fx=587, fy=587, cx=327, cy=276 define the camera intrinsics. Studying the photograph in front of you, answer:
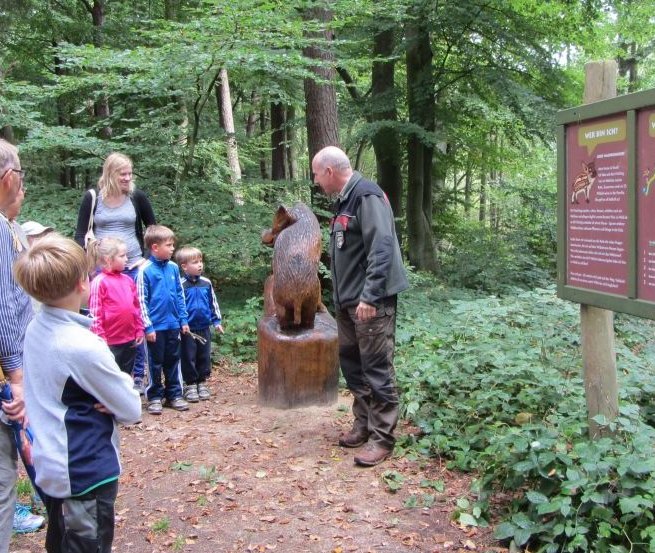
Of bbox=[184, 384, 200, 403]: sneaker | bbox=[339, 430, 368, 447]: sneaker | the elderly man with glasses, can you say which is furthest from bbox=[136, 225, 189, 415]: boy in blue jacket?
the elderly man with glasses

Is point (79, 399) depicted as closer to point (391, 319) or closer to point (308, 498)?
point (308, 498)

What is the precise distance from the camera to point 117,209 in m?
5.15

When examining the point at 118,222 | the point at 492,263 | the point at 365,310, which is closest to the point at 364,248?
the point at 365,310

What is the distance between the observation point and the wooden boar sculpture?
5.23 m

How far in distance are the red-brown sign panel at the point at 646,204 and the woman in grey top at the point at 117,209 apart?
396cm

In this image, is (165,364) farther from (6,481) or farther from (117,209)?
(6,481)

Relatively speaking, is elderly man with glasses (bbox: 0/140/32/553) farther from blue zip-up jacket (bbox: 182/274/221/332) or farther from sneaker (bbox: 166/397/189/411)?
blue zip-up jacket (bbox: 182/274/221/332)

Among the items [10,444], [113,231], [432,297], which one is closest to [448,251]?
[432,297]

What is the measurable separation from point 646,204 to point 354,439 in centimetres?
259

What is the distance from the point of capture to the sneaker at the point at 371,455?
4.02 m

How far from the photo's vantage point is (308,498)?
367 cm

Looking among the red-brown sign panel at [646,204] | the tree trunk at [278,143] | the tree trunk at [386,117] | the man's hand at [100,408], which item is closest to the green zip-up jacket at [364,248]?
the red-brown sign panel at [646,204]

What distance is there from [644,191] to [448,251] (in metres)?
11.3

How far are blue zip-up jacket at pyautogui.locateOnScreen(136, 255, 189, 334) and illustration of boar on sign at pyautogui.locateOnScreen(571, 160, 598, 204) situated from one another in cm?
346
